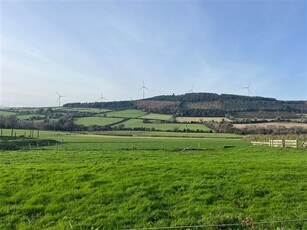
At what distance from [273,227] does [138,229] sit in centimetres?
405

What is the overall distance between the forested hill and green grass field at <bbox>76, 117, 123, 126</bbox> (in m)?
30.3

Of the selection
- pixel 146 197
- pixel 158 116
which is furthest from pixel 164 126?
pixel 146 197

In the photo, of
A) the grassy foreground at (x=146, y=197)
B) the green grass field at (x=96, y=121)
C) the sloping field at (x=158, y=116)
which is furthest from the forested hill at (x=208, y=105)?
the grassy foreground at (x=146, y=197)

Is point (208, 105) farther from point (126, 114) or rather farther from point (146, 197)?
point (146, 197)

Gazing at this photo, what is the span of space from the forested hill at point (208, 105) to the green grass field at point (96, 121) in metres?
30.3

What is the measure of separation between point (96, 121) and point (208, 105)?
63611 mm

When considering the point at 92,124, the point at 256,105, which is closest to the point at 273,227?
the point at 92,124

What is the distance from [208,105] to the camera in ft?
519

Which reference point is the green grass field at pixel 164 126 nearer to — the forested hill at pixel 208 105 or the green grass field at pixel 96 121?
the green grass field at pixel 96 121

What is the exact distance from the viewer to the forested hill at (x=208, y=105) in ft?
456

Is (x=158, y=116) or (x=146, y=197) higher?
(x=158, y=116)

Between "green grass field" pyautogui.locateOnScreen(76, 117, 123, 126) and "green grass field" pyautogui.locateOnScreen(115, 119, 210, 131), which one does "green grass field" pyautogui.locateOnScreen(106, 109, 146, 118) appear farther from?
"green grass field" pyautogui.locateOnScreen(115, 119, 210, 131)

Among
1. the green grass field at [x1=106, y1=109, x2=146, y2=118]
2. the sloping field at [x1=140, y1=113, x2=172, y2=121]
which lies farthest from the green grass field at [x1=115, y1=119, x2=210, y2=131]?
the green grass field at [x1=106, y1=109, x2=146, y2=118]

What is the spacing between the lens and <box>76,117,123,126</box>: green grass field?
388ft
